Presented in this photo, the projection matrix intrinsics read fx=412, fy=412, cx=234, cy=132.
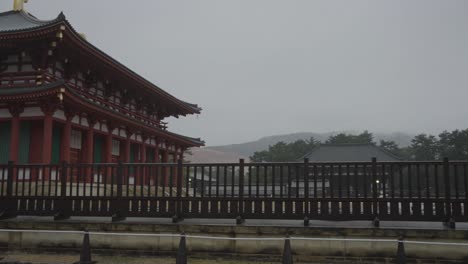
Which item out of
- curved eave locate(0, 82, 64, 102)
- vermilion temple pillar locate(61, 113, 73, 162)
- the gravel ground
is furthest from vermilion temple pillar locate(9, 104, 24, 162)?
the gravel ground

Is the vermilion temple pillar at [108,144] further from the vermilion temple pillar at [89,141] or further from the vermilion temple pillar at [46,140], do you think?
the vermilion temple pillar at [46,140]

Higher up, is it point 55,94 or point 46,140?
point 55,94

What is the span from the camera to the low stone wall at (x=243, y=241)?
837 centimetres

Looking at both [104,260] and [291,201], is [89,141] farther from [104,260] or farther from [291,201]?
[291,201]

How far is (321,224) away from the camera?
30.9 ft

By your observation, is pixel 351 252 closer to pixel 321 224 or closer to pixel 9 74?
pixel 321 224

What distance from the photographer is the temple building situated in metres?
18.6

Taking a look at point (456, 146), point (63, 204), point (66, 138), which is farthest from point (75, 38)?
point (456, 146)

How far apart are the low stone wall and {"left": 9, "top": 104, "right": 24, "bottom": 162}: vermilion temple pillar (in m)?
10.3

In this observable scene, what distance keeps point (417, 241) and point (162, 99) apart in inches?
1104

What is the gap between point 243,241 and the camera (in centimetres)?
901

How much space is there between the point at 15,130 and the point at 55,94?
3.19 m

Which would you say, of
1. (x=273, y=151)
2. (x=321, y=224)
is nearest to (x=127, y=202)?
(x=321, y=224)

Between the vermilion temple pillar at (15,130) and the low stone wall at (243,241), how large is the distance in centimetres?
1026
